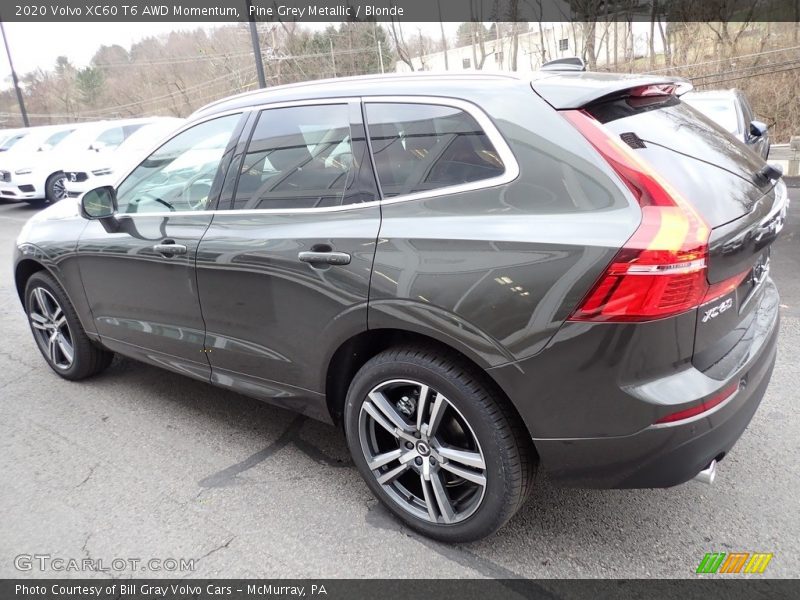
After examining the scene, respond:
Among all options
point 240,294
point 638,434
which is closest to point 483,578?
point 638,434

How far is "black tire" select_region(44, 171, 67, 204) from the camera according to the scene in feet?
46.9

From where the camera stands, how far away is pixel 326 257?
252cm

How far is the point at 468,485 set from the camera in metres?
2.47

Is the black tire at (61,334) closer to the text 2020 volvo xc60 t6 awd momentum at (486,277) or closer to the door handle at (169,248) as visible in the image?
the door handle at (169,248)

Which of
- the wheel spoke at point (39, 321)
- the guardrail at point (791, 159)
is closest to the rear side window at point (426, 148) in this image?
the wheel spoke at point (39, 321)

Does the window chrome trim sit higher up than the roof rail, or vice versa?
the roof rail

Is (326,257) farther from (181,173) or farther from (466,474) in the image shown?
(181,173)

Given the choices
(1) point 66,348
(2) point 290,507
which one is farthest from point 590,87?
(1) point 66,348

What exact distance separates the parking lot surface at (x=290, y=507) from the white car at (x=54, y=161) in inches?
478

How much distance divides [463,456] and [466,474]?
0.24 feet

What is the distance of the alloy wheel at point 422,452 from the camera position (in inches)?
93.1

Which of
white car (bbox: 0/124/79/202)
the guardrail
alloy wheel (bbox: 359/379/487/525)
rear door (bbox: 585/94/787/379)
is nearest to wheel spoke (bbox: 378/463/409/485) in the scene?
alloy wheel (bbox: 359/379/487/525)

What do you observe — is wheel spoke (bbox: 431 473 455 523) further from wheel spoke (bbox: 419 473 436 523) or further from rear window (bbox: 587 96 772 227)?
rear window (bbox: 587 96 772 227)

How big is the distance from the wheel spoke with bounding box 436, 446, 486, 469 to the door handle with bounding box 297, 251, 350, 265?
2.73 ft
